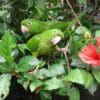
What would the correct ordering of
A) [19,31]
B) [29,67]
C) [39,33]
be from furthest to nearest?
1. [19,31]
2. [39,33]
3. [29,67]

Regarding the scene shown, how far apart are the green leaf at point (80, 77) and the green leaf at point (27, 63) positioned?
8cm

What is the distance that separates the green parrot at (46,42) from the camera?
792 millimetres

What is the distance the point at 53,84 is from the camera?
0.74 m

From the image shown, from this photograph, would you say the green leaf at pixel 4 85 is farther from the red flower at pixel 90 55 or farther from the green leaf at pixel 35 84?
the red flower at pixel 90 55

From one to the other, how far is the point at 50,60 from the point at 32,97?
0.14 m

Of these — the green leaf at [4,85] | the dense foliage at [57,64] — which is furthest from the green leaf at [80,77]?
the green leaf at [4,85]

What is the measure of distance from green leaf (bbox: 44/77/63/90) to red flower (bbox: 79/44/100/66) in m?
0.08

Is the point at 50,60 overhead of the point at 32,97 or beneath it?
overhead

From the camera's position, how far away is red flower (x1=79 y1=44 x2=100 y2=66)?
2.50 feet

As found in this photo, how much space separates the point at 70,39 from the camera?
814 mm

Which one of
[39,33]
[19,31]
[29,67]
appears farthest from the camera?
[19,31]

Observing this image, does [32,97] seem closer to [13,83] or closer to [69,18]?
[13,83]

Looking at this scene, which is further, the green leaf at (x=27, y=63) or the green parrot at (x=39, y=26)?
the green parrot at (x=39, y=26)

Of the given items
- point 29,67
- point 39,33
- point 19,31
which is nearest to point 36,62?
point 29,67
